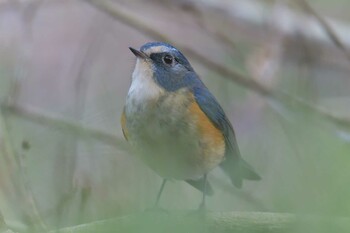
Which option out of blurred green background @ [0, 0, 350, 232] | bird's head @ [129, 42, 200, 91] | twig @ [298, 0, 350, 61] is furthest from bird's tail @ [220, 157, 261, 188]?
twig @ [298, 0, 350, 61]

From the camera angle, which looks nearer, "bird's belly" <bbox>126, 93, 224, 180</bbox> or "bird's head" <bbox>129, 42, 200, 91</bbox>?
"bird's belly" <bbox>126, 93, 224, 180</bbox>

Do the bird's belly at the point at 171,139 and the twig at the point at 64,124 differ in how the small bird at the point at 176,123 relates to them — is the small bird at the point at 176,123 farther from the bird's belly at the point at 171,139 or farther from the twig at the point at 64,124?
the twig at the point at 64,124

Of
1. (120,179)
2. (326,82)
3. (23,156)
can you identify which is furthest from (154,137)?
(326,82)

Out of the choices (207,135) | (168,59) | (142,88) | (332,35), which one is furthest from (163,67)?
(332,35)

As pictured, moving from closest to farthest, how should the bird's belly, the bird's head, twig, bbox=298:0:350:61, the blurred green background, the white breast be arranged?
the blurred green background, the bird's belly, the white breast, the bird's head, twig, bbox=298:0:350:61

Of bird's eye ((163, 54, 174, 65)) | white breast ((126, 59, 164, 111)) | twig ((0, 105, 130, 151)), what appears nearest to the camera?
white breast ((126, 59, 164, 111))

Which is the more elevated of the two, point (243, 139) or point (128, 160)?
point (128, 160)

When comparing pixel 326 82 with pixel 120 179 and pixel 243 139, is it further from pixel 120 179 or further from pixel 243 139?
pixel 120 179

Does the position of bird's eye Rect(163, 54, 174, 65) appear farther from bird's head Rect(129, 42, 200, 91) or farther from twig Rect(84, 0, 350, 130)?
twig Rect(84, 0, 350, 130)

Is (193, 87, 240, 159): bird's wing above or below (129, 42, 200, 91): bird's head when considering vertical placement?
below
